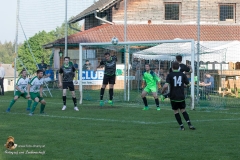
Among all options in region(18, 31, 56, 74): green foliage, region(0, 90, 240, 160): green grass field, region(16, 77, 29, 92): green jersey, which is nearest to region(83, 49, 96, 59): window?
region(18, 31, 56, 74): green foliage

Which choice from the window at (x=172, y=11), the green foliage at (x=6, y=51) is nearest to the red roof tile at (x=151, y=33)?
the window at (x=172, y=11)

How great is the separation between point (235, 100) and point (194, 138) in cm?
1467

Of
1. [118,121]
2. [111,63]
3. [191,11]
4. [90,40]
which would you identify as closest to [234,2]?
[191,11]

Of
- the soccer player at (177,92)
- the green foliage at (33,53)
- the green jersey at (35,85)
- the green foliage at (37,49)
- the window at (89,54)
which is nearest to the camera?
the soccer player at (177,92)

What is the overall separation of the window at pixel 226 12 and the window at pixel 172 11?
299 cm

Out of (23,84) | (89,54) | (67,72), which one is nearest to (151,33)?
(89,54)

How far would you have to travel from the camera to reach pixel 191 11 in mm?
42281

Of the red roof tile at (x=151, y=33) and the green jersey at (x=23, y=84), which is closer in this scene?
the green jersey at (x=23, y=84)

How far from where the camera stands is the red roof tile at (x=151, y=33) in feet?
131

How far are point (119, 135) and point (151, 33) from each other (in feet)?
91.5

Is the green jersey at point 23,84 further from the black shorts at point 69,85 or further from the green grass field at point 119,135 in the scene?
the black shorts at point 69,85

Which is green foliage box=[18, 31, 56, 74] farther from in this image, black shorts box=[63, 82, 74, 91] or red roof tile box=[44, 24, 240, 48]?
black shorts box=[63, 82, 74, 91]

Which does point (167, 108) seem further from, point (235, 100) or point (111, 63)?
point (235, 100)

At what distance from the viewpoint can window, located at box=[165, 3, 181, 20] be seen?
42.6 meters
